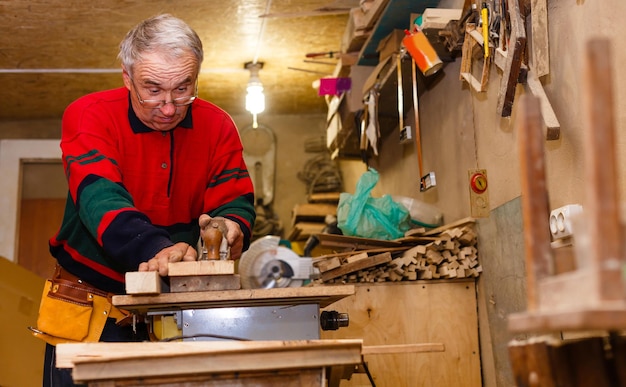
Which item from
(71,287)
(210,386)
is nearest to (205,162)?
(71,287)

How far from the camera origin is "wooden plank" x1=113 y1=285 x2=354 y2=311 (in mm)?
2182

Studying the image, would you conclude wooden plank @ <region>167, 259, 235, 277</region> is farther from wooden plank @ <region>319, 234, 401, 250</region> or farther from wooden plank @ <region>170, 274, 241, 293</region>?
wooden plank @ <region>319, 234, 401, 250</region>

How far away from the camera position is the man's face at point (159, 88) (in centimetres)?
281

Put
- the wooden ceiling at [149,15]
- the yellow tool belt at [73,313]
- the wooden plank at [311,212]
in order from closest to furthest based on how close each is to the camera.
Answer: the yellow tool belt at [73,313] < the wooden ceiling at [149,15] < the wooden plank at [311,212]

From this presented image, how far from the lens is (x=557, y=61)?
9.69 feet

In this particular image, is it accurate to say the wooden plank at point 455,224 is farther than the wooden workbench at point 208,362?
Yes

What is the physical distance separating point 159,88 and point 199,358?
4.35ft

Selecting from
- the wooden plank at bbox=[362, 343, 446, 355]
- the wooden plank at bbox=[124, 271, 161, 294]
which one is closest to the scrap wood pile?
the wooden plank at bbox=[362, 343, 446, 355]

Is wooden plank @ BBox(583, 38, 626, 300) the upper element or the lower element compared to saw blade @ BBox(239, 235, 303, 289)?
lower

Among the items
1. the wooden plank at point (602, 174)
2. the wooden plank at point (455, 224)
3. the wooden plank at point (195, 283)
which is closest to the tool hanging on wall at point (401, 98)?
the wooden plank at point (455, 224)

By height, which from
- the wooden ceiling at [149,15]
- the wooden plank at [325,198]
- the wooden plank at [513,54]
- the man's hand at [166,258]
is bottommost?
the man's hand at [166,258]

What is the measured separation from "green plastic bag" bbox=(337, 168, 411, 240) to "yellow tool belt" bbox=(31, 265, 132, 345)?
81.7 inches

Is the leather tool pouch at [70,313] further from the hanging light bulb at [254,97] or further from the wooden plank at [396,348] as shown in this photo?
the hanging light bulb at [254,97]

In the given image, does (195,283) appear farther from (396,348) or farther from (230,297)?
(396,348)
